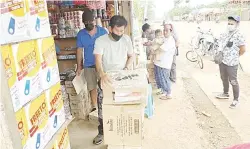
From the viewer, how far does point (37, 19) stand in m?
1.55

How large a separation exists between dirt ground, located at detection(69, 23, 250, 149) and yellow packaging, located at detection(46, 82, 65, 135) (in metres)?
1.22

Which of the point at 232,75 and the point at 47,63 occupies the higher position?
the point at 47,63

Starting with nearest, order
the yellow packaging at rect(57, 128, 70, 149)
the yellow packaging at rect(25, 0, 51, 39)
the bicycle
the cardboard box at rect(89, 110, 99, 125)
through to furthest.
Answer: the yellow packaging at rect(25, 0, 51, 39), the yellow packaging at rect(57, 128, 70, 149), the cardboard box at rect(89, 110, 99, 125), the bicycle

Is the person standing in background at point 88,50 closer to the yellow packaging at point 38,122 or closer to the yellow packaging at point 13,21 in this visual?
the yellow packaging at point 38,122

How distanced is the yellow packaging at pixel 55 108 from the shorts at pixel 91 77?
1488 millimetres

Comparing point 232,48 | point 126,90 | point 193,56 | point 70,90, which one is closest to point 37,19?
point 126,90

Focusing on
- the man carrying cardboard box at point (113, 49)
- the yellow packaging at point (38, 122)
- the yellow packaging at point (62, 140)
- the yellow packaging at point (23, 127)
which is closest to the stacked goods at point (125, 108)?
the man carrying cardboard box at point (113, 49)

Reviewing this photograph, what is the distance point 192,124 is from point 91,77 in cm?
166

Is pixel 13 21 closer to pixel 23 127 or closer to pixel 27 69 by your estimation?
pixel 27 69

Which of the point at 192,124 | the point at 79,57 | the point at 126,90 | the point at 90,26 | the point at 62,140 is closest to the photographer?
the point at 62,140

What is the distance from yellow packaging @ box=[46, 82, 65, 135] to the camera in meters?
1.68

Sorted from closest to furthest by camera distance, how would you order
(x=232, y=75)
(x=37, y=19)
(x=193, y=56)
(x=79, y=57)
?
1. (x=37, y=19)
2. (x=79, y=57)
3. (x=232, y=75)
4. (x=193, y=56)

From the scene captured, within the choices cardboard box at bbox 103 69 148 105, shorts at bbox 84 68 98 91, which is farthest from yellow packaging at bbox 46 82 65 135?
shorts at bbox 84 68 98 91

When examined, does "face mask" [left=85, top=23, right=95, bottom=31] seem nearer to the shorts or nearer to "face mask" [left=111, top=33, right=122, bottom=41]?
the shorts
